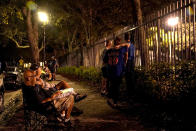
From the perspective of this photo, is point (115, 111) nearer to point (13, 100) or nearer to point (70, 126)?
point (70, 126)

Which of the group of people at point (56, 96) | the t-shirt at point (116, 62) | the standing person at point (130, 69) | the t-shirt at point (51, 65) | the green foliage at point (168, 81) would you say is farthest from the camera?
the t-shirt at point (51, 65)

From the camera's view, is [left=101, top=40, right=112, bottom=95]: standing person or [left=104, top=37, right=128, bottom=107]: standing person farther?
[left=101, top=40, right=112, bottom=95]: standing person

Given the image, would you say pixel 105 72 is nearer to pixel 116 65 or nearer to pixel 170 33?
pixel 116 65

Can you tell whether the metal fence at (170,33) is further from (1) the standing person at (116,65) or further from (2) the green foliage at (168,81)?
(1) the standing person at (116,65)

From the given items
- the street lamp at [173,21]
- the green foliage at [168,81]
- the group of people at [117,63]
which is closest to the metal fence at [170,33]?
the street lamp at [173,21]

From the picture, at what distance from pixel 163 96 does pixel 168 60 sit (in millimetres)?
1266

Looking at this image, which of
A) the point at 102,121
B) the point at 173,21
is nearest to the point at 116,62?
the point at 102,121

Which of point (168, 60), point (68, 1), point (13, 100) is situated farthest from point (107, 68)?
point (68, 1)

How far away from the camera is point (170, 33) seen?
6305 millimetres

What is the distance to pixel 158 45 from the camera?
6895 mm

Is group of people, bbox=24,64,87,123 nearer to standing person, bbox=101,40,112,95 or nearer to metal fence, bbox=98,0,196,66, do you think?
standing person, bbox=101,40,112,95

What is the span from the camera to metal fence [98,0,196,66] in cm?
558

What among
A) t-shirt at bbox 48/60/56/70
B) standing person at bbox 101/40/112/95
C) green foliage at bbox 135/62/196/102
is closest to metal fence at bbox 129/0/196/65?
green foliage at bbox 135/62/196/102

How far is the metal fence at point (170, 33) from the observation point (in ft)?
18.3
